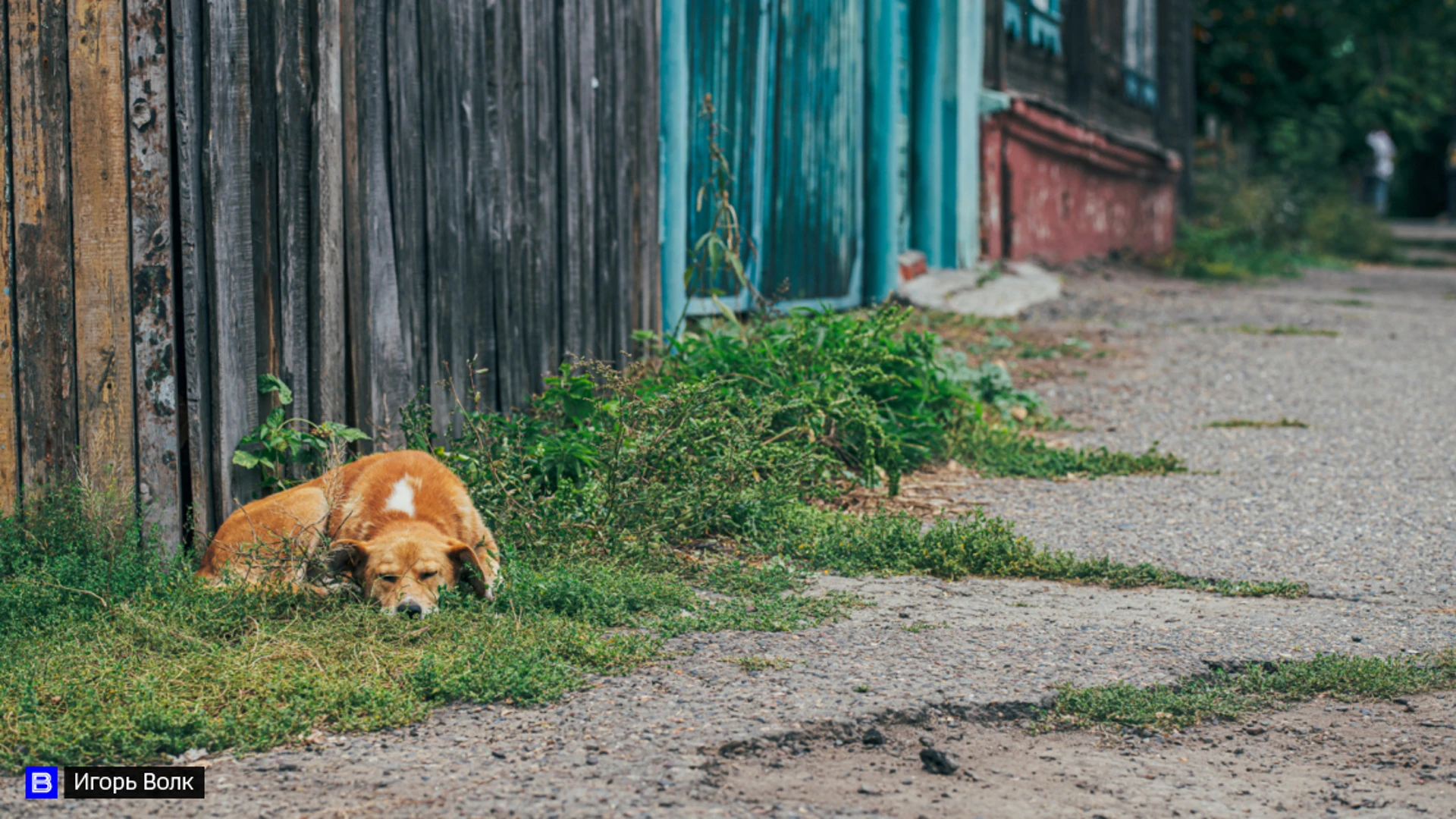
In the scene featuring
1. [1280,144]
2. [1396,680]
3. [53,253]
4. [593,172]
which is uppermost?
[1280,144]

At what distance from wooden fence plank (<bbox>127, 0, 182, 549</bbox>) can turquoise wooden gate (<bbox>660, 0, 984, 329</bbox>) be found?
2471mm

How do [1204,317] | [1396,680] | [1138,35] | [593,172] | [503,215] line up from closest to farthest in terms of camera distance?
[1396,680], [503,215], [593,172], [1204,317], [1138,35]

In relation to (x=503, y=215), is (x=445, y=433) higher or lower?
lower

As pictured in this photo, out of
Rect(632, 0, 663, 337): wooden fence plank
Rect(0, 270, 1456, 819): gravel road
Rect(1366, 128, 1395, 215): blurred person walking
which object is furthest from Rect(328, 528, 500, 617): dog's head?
Rect(1366, 128, 1395, 215): blurred person walking

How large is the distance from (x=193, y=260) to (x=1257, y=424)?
5121 millimetres

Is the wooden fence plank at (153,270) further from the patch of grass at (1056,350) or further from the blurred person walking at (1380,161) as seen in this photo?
the blurred person walking at (1380,161)

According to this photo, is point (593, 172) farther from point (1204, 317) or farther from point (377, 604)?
point (1204, 317)

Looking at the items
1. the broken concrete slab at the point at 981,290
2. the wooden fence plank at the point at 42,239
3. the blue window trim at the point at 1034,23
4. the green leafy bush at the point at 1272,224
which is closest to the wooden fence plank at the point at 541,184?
the wooden fence plank at the point at 42,239

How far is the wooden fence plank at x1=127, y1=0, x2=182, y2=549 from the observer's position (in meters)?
3.52

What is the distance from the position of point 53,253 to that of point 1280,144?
20.1m

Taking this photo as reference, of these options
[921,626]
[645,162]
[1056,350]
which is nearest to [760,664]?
[921,626]

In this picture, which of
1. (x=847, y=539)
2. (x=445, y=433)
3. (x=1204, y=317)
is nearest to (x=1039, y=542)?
(x=847, y=539)

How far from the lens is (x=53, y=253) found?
11.6 ft

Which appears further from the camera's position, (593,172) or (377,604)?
(593,172)
